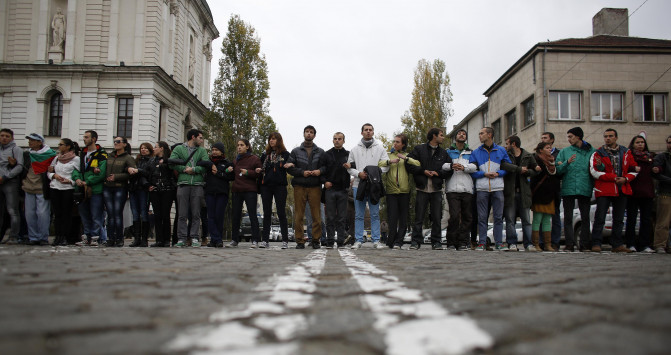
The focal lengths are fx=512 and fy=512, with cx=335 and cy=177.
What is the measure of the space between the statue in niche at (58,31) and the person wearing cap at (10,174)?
27.3 metres

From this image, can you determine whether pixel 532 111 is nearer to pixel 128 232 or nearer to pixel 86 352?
pixel 128 232

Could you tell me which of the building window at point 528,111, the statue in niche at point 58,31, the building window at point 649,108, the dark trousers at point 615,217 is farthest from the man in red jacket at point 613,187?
the statue in niche at point 58,31

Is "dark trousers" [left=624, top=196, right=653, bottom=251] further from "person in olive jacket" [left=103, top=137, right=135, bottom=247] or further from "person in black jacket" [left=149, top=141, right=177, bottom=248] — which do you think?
"person in olive jacket" [left=103, top=137, right=135, bottom=247]

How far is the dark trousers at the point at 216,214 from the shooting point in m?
9.48

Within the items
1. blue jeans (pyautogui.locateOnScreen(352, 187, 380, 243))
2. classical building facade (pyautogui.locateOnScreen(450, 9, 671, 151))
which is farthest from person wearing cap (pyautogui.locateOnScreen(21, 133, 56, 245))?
classical building facade (pyautogui.locateOnScreen(450, 9, 671, 151))

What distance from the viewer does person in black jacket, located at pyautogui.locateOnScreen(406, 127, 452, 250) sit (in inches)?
382

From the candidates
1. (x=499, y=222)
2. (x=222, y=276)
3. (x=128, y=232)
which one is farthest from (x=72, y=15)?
(x=222, y=276)

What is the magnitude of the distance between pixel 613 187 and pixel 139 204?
869cm

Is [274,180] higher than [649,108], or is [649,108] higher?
[649,108]

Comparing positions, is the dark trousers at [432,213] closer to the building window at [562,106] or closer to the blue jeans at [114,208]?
the blue jeans at [114,208]

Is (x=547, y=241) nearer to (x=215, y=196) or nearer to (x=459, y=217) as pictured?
(x=459, y=217)

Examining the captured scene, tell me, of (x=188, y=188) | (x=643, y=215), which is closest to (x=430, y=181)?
(x=643, y=215)

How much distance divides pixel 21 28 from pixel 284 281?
37.7 meters

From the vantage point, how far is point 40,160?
9734 millimetres
